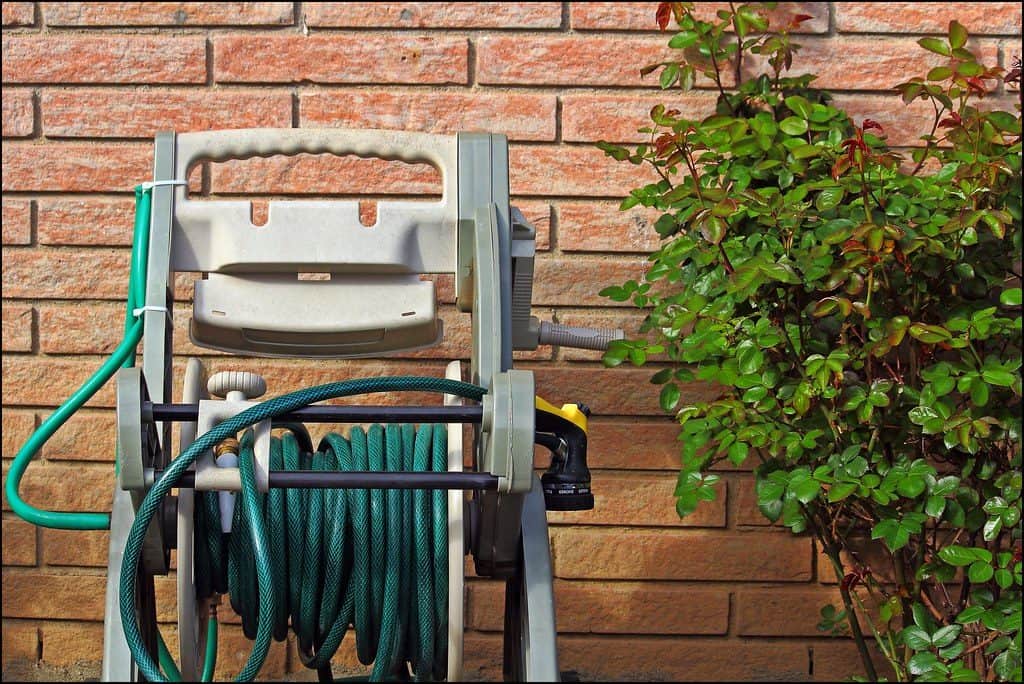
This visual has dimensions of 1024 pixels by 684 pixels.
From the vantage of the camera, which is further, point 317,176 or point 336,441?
point 317,176

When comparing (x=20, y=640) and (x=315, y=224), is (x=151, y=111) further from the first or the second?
(x=20, y=640)

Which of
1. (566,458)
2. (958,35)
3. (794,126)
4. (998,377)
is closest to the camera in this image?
(566,458)

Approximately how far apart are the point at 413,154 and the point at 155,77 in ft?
3.08

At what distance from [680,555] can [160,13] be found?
5.39 ft

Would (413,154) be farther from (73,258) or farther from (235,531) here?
(73,258)

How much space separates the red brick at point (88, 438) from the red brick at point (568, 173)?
104 centimetres

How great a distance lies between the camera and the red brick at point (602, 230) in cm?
254

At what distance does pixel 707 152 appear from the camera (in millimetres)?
2385

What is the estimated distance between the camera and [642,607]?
2584 mm

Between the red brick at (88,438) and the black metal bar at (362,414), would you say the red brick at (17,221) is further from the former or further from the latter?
the black metal bar at (362,414)

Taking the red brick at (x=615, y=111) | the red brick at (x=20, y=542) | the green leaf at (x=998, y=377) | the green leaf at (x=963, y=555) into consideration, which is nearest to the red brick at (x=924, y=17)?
the red brick at (x=615, y=111)

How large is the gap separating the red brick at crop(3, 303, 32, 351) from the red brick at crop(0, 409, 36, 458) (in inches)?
5.7

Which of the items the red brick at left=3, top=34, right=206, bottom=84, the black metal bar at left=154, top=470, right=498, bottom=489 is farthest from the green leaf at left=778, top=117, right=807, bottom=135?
the red brick at left=3, top=34, right=206, bottom=84

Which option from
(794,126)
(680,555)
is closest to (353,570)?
(680,555)
